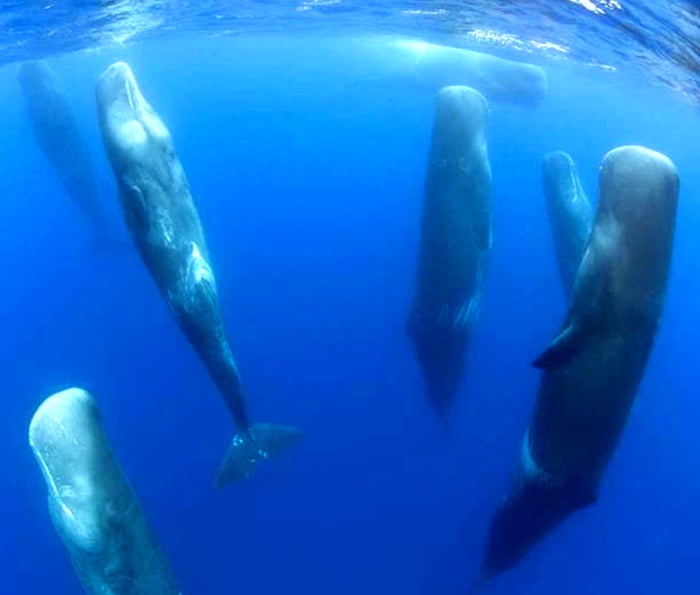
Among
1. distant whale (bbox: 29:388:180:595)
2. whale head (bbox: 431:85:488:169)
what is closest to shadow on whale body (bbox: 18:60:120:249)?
whale head (bbox: 431:85:488:169)

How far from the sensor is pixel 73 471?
23.8ft

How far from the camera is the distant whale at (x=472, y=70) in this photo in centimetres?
2209

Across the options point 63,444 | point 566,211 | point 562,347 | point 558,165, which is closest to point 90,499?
point 63,444

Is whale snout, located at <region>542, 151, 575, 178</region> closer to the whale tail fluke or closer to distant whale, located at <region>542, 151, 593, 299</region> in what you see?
distant whale, located at <region>542, 151, 593, 299</region>

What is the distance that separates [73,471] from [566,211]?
8.99m

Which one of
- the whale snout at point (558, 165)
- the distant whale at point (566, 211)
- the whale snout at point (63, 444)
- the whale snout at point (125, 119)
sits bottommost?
the distant whale at point (566, 211)

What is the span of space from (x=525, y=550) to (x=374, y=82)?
33.7 m

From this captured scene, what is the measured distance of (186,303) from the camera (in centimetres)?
1012

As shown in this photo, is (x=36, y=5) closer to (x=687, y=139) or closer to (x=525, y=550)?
(x=525, y=550)

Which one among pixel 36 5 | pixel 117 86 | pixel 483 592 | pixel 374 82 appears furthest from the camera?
pixel 374 82

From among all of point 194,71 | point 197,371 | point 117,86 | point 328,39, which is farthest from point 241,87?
point 117,86

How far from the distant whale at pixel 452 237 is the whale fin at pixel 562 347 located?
13.1 feet

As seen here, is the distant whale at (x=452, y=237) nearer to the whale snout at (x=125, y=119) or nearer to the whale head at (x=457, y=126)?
the whale head at (x=457, y=126)

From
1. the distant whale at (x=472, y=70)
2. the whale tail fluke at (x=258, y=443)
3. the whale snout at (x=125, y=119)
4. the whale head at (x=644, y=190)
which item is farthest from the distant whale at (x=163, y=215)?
the distant whale at (x=472, y=70)
